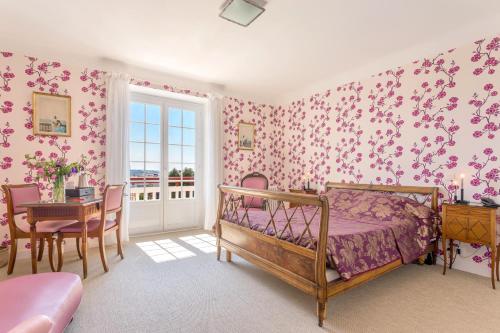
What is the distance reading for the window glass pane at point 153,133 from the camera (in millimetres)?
4398

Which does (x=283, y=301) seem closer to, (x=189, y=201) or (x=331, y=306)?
(x=331, y=306)

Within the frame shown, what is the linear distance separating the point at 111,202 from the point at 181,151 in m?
1.95

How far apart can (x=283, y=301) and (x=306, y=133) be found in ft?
10.7

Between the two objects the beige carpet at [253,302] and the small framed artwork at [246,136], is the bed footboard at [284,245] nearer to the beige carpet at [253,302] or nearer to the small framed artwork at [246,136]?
the beige carpet at [253,302]

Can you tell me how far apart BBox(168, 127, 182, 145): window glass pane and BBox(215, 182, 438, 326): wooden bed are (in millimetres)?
1924

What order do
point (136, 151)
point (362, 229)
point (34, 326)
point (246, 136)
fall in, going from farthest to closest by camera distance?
point (246, 136) → point (136, 151) → point (362, 229) → point (34, 326)

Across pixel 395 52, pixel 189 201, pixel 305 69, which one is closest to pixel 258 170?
pixel 189 201

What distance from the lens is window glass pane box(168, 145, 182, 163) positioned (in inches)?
181

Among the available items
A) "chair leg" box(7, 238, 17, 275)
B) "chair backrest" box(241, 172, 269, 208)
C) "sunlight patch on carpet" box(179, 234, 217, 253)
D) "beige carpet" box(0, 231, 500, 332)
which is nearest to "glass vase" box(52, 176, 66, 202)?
"chair leg" box(7, 238, 17, 275)

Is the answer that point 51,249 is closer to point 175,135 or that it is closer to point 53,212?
point 53,212

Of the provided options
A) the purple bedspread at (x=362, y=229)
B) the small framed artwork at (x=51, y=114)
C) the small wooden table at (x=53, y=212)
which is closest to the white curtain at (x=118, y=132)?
the small framed artwork at (x=51, y=114)

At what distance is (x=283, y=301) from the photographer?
221 cm

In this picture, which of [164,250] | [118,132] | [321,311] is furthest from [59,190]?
[321,311]

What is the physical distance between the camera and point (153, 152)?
14.6ft
